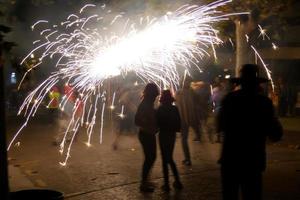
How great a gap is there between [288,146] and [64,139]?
5.99 m

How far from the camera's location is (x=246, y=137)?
5.81m

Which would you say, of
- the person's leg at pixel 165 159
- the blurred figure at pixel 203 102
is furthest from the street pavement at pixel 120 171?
the blurred figure at pixel 203 102

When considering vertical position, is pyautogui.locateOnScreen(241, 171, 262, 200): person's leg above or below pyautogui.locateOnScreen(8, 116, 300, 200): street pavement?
above

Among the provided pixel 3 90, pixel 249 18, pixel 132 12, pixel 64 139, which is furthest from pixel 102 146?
pixel 3 90

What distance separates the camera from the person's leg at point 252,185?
5789 millimetres

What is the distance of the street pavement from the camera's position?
886cm

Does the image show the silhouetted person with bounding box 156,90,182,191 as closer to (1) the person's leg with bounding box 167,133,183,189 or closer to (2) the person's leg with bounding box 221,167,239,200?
(1) the person's leg with bounding box 167,133,183,189

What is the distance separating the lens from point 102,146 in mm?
14703

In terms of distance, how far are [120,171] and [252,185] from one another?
5.29 metres

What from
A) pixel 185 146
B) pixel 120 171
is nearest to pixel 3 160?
pixel 120 171

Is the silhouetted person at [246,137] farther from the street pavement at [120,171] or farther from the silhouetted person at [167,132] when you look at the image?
the silhouetted person at [167,132]

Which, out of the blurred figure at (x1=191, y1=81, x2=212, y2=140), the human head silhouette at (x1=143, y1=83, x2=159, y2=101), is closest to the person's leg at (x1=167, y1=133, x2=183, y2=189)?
the human head silhouette at (x1=143, y1=83, x2=159, y2=101)

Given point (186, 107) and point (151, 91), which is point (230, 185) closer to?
point (151, 91)

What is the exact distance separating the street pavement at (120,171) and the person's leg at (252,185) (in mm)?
2600
